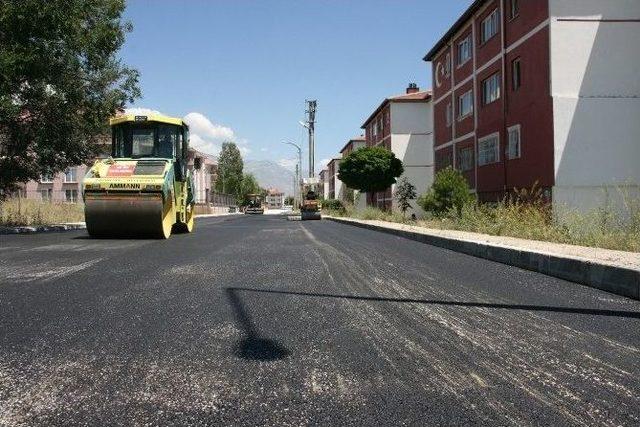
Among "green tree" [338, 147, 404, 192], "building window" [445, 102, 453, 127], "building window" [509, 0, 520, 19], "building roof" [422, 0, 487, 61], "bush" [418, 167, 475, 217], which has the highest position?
"building roof" [422, 0, 487, 61]

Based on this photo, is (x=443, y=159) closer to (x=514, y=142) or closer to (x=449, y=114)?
(x=449, y=114)

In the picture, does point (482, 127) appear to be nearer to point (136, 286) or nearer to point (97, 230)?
point (97, 230)

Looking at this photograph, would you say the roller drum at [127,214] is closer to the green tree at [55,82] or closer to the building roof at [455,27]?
the green tree at [55,82]

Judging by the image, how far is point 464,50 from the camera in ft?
98.3


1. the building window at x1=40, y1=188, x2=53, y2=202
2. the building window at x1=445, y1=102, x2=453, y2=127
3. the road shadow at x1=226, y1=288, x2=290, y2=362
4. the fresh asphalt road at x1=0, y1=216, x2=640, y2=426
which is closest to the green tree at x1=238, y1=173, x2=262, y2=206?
the building window at x1=40, y1=188, x2=53, y2=202

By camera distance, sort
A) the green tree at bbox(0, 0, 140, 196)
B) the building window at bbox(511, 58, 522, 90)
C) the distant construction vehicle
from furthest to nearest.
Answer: the distant construction vehicle → the building window at bbox(511, 58, 522, 90) → the green tree at bbox(0, 0, 140, 196)

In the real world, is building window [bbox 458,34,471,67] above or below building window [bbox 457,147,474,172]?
above

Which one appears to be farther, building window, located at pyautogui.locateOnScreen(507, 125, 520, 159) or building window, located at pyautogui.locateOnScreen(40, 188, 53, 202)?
building window, located at pyautogui.locateOnScreen(40, 188, 53, 202)

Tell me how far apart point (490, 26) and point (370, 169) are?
46.9 ft

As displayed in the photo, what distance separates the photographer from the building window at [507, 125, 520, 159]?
22.5 meters

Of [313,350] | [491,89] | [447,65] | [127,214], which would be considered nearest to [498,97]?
[491,89]

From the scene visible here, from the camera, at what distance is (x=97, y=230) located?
1541 centimetres

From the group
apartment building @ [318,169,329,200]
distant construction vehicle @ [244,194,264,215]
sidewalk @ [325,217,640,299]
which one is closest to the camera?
sidewalk @ [325,217,640,299]

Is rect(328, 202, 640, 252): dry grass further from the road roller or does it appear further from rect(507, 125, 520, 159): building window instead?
the road roller
